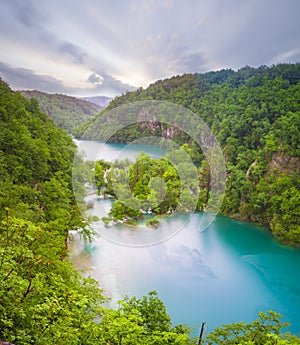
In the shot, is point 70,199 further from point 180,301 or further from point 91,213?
point 180,301

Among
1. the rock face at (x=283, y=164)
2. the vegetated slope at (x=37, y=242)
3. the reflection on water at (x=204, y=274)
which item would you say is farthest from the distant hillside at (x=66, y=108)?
the reflection on water at (x=204, y=274)

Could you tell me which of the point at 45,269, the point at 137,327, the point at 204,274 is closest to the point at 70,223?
the point at 204,274

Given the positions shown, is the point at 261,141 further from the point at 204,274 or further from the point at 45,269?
the point at 45,269

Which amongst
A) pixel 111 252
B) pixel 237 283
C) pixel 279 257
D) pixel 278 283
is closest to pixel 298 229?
pixel 279 257

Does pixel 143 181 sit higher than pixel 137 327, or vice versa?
pixel 143 181

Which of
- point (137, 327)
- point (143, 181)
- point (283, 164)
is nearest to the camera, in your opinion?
point (137, 327)

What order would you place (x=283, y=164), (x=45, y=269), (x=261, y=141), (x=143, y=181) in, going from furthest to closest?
(x=261, y=141) < (x=283, y=164) < (x=143, y=181) < (x=45, y=269)

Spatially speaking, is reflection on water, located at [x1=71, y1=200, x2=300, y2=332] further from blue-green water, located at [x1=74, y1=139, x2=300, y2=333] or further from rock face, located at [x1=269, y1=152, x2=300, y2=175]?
rock face, located at [x1=269, y1=152, x2=300, y2=175]

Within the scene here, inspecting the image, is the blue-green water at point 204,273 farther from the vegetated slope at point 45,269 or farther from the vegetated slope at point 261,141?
the vegetated slope at point 261,141
